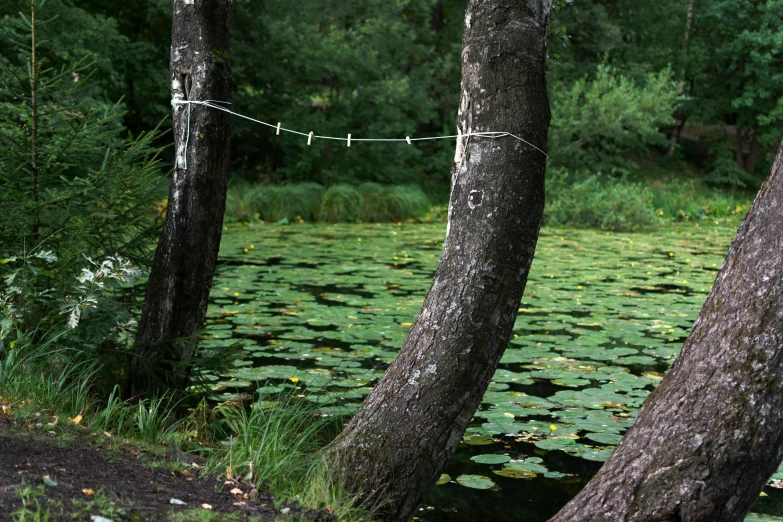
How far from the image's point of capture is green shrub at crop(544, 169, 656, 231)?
17391mm

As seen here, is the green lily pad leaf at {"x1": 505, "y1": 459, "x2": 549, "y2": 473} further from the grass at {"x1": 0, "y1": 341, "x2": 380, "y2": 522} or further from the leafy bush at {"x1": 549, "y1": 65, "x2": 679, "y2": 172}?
the leafy bush at {"x1": 549, "y1": 65, "x2": 679, "y2": 172}

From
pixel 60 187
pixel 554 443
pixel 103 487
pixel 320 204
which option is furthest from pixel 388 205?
pixel 103 487

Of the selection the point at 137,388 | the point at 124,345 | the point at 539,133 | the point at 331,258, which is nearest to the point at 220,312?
the point at 124,345

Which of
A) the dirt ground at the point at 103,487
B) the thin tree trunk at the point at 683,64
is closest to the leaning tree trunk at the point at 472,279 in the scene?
the dirt ground at the point at 103,487

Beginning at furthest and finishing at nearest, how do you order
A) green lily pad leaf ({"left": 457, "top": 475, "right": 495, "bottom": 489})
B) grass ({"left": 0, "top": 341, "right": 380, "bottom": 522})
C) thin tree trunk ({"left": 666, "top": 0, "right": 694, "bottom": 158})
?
thin tree trunk ({"left": 666, "top": 0, "right": 694, "bottom": 158}) → green lily pad leaf ({"left": 457, "top": 475, "right": 495, "bottom": 489}) → grass ({"left": 0, "top": 341, "right": 380, "bottom": 522})

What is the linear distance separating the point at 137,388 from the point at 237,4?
51.2ft

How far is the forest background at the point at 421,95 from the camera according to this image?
700 inches

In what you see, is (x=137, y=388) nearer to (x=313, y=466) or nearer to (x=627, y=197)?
(x=313, y=466)

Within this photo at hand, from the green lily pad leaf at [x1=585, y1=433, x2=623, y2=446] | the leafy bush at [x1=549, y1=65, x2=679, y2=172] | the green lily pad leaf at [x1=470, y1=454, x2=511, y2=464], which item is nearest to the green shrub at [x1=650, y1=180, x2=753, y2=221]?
the leafy bush at [x1=549, y1=65, x2=679, y2=172]

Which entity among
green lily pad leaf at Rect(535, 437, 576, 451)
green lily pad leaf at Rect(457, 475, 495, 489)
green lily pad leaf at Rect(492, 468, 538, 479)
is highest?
green lily pad leaf at Rect(535, 437, 576, 451)

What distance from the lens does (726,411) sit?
2.87m

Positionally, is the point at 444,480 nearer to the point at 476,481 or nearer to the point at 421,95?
the point at 476,481

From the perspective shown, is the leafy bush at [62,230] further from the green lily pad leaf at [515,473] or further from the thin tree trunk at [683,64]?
the thin tree trunk at [683,64]

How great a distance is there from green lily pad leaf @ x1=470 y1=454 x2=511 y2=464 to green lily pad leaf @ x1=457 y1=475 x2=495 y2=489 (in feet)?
0.58
